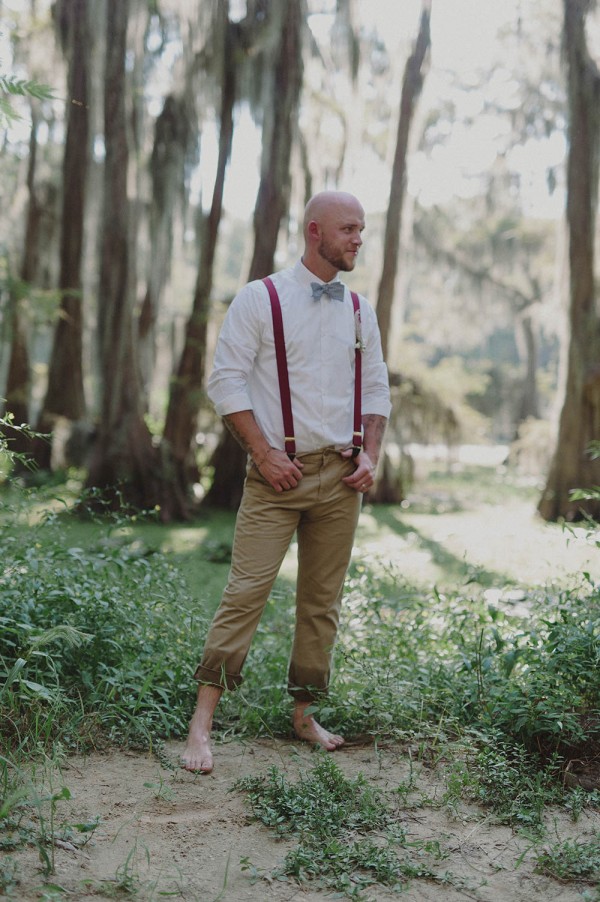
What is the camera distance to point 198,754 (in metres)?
2.89

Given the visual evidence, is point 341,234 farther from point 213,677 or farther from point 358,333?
point 213,677

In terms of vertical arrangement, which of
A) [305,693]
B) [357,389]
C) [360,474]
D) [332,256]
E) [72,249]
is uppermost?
[72,249]

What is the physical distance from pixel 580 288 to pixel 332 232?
764 centimetres

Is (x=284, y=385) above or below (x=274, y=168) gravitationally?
below

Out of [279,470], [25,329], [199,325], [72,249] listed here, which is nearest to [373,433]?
[279,470]

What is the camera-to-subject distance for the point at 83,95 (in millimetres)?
10125

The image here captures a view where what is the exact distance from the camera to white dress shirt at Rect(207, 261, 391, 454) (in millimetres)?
3057

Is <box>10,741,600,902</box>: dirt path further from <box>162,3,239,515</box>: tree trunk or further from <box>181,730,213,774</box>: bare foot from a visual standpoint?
<box>162,3,239,515</box>: tree trunk

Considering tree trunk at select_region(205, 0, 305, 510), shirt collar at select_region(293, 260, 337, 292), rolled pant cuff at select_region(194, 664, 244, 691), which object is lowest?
rolled pant cuff at select_region(194, 664, 244, 691)

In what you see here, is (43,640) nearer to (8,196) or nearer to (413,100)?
(413,100)

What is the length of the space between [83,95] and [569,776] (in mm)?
9435

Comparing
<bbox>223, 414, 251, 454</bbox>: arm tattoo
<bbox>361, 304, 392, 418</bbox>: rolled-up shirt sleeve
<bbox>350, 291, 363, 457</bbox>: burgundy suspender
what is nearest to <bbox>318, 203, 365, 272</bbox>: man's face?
<bbox>350, 291, 363, 457</bbox>: burgundy suspender

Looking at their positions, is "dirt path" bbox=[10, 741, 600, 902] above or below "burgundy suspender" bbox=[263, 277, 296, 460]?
below

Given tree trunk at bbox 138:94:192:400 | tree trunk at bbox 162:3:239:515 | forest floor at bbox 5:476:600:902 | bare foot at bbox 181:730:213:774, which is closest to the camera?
forest floor at bbox 5:476:600:902
